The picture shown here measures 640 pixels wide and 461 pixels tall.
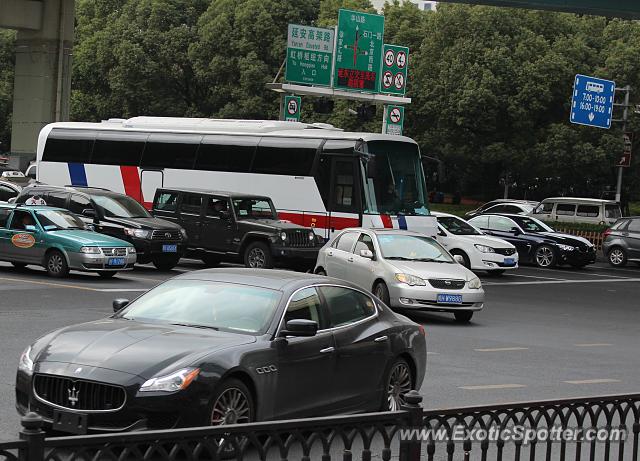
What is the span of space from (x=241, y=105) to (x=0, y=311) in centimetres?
4709

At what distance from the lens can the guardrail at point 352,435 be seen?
4.77 meters

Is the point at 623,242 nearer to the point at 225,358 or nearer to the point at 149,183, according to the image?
the point at 149,183

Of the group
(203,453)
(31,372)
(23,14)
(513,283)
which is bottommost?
(513,283)

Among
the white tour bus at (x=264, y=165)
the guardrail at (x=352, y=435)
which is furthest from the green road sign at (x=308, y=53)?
the guardrail at (x=352, y=435)

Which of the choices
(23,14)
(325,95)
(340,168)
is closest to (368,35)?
(325,95)

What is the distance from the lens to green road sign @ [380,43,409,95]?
45625mm

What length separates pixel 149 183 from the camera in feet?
111

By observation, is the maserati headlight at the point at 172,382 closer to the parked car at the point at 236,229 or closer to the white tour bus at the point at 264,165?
the parked car at the point at 236,229

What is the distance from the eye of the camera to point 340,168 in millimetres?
30234

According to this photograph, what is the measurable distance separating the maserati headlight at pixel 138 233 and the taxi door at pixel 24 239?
10.5ft

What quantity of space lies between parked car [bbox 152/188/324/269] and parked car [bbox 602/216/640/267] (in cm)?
1256

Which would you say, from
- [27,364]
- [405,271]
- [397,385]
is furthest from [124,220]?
[27,364]

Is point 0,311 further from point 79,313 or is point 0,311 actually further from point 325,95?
point 325,95

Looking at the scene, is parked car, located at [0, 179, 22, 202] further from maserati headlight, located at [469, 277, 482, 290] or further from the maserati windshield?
the maserati windshield
